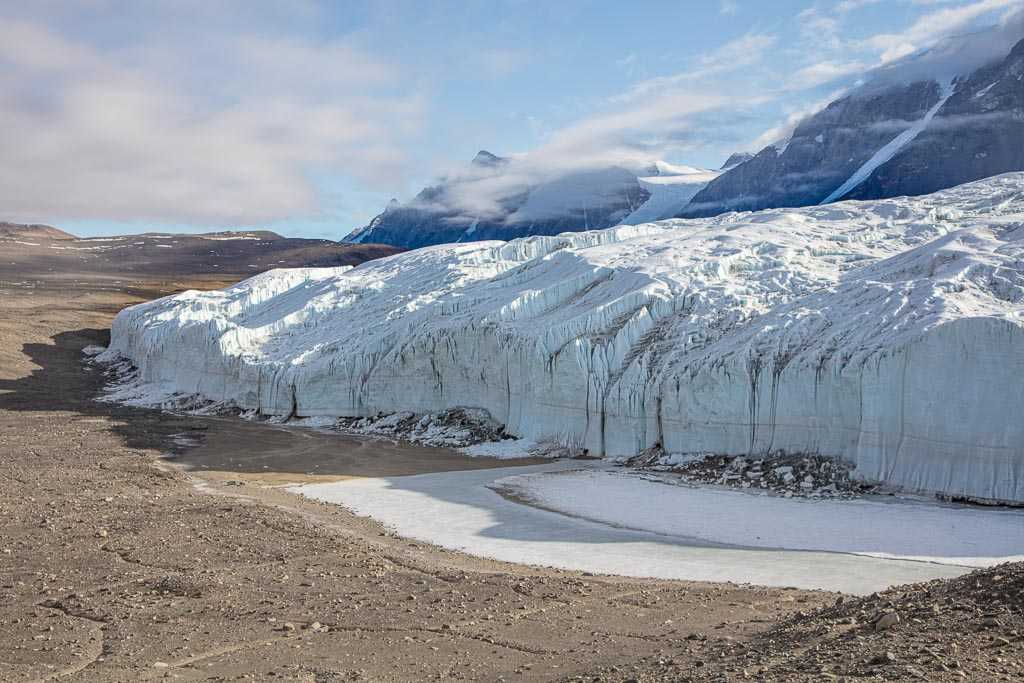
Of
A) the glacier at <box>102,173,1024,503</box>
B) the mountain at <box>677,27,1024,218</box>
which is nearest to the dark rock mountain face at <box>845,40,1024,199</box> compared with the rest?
the mountain at <box>677,27,1024,218</box>

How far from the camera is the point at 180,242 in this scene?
14588 centimetres

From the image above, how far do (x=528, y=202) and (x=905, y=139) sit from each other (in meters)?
62.4

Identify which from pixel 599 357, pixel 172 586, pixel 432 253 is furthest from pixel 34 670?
pixel 432 253

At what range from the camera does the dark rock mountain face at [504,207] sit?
12700 centimetres

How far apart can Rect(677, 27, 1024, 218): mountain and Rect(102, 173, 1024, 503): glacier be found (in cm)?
5064

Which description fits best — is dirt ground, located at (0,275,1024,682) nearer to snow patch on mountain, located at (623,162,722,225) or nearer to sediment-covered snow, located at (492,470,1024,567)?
sediment-covered snow, located at (492,470,1024,567)

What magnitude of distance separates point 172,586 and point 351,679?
4.14 meters

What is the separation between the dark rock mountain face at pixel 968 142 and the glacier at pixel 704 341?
4948cm

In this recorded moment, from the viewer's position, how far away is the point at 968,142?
77.6 metres

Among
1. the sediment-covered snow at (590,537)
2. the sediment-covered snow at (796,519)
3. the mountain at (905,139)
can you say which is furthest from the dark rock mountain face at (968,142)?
the sediment-covered snow at (590,537)

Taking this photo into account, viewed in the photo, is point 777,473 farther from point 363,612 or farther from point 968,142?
point 968,142

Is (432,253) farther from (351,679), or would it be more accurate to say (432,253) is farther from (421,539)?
(351,679)

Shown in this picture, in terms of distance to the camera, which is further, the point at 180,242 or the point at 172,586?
the point at 180,242

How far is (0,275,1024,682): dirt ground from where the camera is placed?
7363 millimetres
